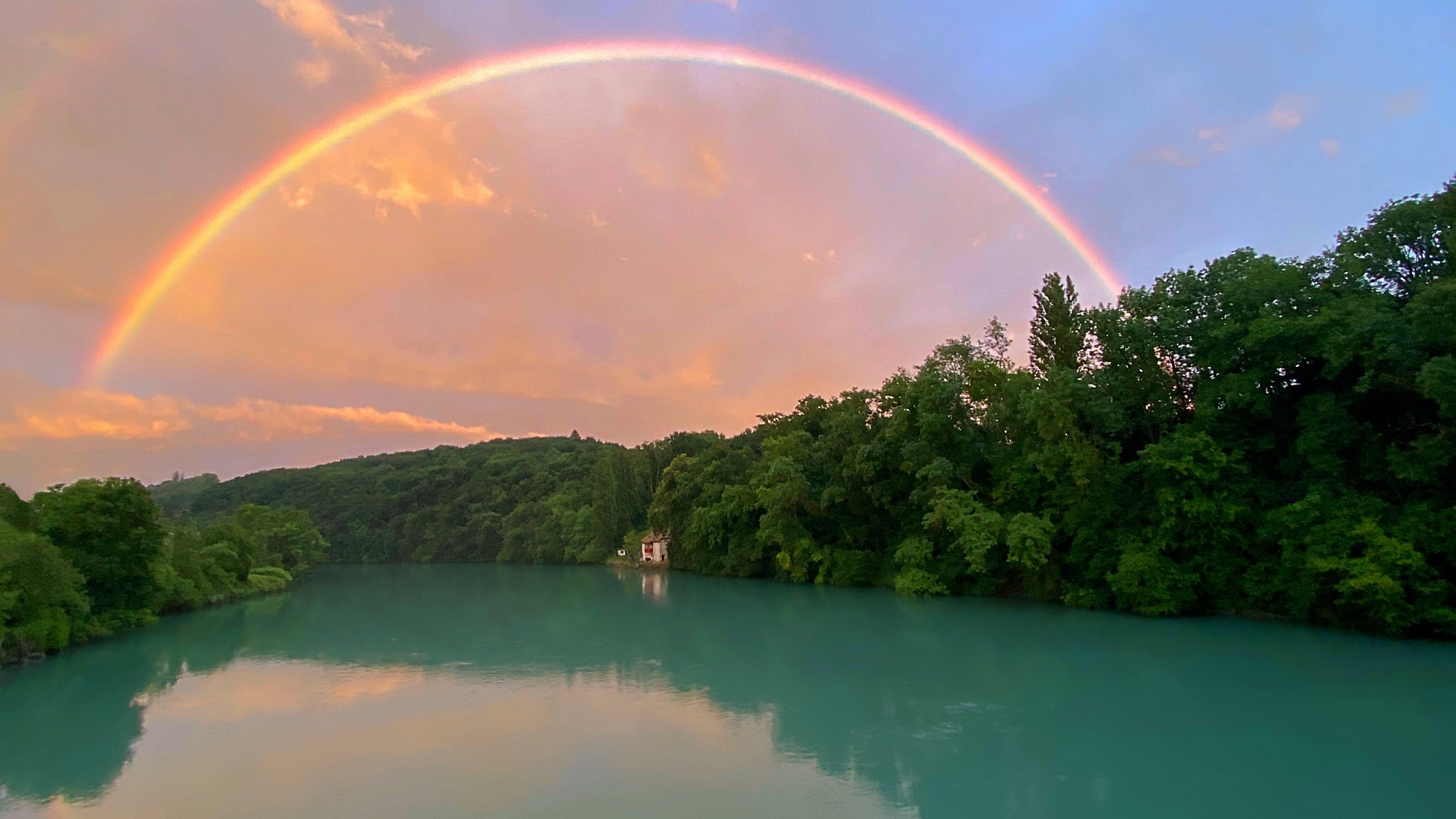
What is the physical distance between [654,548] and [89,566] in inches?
1326

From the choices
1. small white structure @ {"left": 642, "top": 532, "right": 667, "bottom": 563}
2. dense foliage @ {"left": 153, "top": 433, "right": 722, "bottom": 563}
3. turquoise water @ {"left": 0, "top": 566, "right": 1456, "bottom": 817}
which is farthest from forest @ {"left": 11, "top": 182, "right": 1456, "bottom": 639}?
dense foliage @ {"left": 153, "top": 433, "right": 722, "bottom": 563}

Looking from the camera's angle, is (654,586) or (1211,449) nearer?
(1211,449)

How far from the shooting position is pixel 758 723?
12.4 m

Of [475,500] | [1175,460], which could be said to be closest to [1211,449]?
[1175,460]

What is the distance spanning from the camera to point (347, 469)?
89.4m

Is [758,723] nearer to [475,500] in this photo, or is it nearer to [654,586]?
[654,586]

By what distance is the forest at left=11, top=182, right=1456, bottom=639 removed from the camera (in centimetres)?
1827

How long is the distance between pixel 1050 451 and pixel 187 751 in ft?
75.1

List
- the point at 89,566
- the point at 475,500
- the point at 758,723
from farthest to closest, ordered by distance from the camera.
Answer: the point at 475,500
the point at 89,566
the point at 758,723

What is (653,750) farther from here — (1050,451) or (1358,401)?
(1358,401)

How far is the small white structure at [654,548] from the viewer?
174 ft

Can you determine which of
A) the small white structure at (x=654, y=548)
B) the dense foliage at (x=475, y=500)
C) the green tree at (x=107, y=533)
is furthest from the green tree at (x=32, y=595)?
the dense foliage at (x=475, y=500)

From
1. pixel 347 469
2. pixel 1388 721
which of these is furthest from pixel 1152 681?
pixel 347 469

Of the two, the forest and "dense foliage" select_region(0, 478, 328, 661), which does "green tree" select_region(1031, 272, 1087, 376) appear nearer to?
the forest
